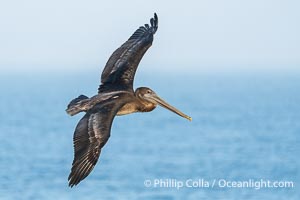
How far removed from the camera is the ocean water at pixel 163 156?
41.9m

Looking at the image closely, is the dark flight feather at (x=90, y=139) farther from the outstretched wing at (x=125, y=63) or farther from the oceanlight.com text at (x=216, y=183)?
the oceanlight.com text at (x=216, y=183)

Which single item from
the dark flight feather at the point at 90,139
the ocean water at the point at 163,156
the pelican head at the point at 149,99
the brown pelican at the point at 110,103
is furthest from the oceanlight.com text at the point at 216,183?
the dark flight feather at the point at 90,139

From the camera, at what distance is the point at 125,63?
672 inches

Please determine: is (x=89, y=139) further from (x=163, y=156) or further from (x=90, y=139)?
(x=163, y=156)

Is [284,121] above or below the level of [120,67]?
above

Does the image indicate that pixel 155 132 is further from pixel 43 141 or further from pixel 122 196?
pixel 122 196

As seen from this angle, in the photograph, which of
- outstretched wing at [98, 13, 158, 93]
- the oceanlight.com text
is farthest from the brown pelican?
the oceanlight.com text

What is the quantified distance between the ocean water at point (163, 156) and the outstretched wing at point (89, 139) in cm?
2320

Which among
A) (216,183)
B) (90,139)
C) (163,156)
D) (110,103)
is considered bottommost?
(90,139)

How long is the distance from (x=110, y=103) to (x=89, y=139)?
2.92 feet

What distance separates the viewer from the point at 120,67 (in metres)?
17.0

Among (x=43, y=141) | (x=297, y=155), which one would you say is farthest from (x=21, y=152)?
(x=297, y=155)

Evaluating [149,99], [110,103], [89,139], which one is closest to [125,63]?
[149,99]

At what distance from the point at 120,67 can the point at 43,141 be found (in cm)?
4751
